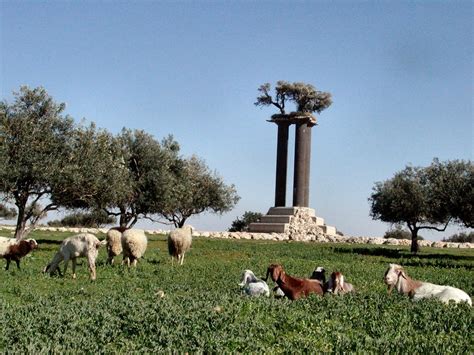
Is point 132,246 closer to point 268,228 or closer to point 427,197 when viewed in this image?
point 427,197

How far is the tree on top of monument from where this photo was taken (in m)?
73.8

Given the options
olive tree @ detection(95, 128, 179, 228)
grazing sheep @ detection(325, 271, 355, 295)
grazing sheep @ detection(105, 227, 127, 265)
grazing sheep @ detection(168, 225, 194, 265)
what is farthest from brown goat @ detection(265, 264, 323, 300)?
olive tree @ detection(95, 128, 179, 228)

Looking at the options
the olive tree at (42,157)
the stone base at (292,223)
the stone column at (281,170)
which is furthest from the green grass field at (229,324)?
the stone column at (281,170)

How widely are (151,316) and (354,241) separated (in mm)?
58983

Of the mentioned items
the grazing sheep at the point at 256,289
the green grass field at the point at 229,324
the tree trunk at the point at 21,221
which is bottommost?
the green grass field at the point at 229,324

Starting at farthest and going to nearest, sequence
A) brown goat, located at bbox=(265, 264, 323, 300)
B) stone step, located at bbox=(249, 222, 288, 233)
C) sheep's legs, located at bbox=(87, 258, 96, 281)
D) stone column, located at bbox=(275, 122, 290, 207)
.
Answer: stone column, located at bbox=(275, 122, 290, 207) < stone step, located at bbox=(249, 222, 288, 233) < sheep's legs, located at bbox=(87, 258, 96, 281) < brown goat, located at bbox=(265, 264, 323, 300)

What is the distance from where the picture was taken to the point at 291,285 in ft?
51.9

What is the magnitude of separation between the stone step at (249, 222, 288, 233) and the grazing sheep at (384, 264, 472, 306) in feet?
167

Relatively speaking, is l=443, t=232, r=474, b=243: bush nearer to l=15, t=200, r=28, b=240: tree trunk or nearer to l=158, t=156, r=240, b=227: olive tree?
l=158, t=156, r=240, b=227: olive tree

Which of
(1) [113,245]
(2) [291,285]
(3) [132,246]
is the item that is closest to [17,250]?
(3) [132,246]

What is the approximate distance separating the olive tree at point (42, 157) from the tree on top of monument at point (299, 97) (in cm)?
3792

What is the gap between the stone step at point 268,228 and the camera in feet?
222

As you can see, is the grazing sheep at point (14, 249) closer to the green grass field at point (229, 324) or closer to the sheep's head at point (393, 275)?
the green grass field at point (229, 324)

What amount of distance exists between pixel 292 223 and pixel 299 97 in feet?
50.3
